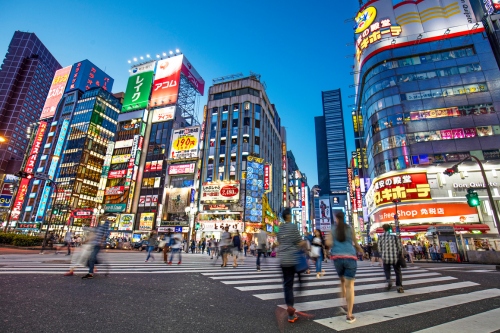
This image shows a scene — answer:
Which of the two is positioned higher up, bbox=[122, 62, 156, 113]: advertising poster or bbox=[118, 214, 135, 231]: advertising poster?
bbox=[122, 62, 156, 113]: advertising poster

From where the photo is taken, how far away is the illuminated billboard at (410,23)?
35.5 m

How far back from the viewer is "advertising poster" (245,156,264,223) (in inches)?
1772

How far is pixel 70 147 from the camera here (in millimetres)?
70812

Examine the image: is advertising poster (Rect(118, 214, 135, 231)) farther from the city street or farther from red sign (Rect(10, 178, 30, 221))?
the city street

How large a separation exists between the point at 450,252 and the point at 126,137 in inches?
2490

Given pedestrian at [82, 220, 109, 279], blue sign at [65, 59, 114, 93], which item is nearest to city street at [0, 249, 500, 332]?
pedestrian at [82, 220, 109, 279]

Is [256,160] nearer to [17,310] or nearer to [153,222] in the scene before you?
[153,222]

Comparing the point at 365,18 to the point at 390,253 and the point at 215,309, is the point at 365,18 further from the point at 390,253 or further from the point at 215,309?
the point at 215,309

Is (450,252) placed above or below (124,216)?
below

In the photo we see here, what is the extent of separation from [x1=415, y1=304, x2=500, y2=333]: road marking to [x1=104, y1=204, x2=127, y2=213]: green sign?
56.0 m

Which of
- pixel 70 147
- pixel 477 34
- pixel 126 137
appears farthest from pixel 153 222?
pixel 477 34

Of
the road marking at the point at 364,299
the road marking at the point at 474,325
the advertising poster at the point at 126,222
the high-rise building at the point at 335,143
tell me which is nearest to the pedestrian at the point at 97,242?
the road marking at the point at 364,299

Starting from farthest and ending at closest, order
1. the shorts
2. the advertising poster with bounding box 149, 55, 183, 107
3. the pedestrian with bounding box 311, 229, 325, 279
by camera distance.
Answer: the advertising poster with bounding box 149, 55, 183, 107
the pedestrian with bounding box 311, 229, 325, 279
the shorts

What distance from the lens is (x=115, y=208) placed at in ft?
170
